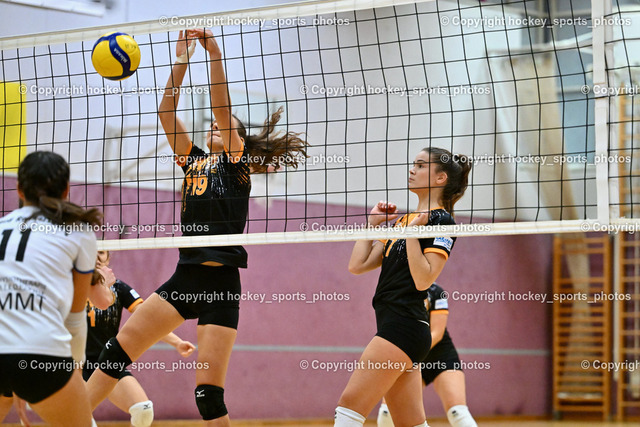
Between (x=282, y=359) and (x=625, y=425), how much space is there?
168 inches

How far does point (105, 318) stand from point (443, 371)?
9.01 feet

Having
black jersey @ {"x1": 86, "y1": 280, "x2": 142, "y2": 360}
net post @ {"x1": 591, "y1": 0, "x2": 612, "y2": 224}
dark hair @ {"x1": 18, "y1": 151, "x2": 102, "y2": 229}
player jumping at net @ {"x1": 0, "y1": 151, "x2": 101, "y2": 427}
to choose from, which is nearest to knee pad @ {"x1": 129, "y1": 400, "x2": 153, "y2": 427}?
black jersey @ {"x1": 86, "y1": 280, "x2": 142, "y2": 360}

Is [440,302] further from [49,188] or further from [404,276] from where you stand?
[49,188]

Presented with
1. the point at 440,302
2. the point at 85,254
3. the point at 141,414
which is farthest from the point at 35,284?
the point at 440,302

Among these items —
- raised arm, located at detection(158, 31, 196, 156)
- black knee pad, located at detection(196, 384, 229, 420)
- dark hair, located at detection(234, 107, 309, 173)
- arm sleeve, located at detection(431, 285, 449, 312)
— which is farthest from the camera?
arm sleeve, located at detection(431, 285, 449, 312)

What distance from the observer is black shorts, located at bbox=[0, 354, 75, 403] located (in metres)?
2.82

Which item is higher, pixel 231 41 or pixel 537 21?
pixel 537 21

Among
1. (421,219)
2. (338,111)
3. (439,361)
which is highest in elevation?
(338,111)

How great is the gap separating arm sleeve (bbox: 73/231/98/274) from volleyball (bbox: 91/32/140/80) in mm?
1620

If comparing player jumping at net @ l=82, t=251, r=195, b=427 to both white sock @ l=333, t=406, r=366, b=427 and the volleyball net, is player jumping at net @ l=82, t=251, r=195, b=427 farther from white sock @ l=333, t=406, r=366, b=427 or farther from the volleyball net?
white sock @ l=333, t=406, r=366, b=427

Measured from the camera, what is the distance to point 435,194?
4.34 metres

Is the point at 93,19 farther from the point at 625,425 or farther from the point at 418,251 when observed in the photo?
the point at 625,425

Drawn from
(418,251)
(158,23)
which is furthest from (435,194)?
(158,23)

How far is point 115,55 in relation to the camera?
4375mm
